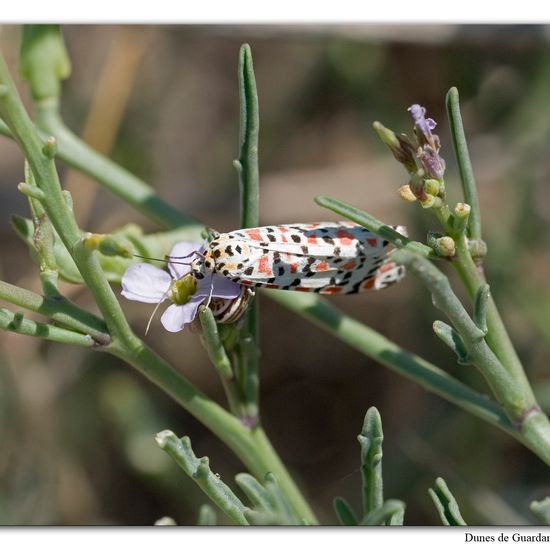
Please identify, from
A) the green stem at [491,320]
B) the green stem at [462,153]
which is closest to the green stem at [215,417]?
the green stem at [491,320]

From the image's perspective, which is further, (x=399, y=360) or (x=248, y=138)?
(x=399, y=360)

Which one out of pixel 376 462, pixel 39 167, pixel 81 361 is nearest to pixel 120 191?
pixel 39 167

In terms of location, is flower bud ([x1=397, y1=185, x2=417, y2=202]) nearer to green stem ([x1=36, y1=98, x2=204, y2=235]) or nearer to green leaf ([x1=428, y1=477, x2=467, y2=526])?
green leaf ([x1=428, y1=477, x2=467, y2=526])

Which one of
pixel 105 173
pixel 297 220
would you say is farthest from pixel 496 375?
pixel 297 220

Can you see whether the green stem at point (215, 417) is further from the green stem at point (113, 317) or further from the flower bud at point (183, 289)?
the flower bud at point (183, 289)

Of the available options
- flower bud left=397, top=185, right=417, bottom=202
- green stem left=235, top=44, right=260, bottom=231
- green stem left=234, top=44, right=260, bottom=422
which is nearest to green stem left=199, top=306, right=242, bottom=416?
green stem left=234, top=44, right=260, bottom=422

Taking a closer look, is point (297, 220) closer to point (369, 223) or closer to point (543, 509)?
point (369, 223)

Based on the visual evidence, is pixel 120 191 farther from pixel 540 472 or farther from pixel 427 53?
pixel 427 53
